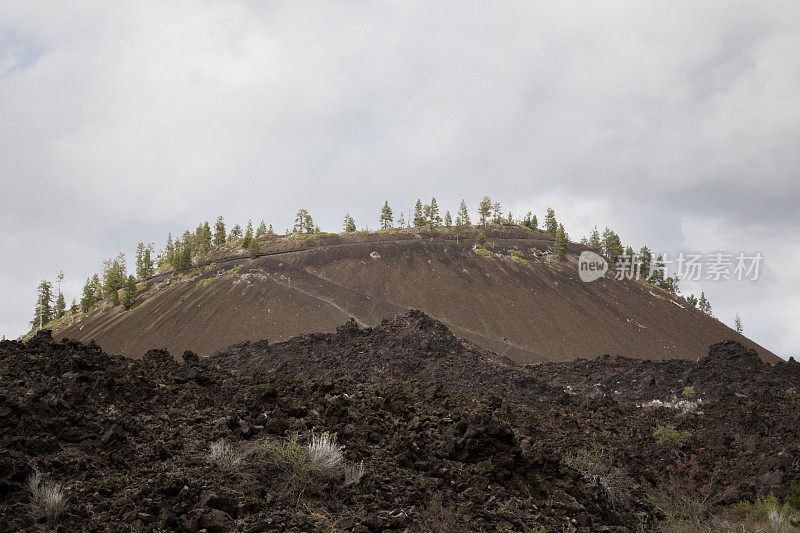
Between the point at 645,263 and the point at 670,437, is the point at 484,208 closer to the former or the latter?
the point at 645,263

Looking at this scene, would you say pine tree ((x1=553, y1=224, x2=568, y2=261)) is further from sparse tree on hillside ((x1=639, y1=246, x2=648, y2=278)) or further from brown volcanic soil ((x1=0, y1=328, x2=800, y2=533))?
brown volcanic soil ((x1=0, y1=328, x2=800, y2=533))

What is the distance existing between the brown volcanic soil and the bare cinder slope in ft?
95.9

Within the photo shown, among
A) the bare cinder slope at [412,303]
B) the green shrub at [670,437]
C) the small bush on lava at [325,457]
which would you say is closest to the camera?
the small bush on lava at [325,457]

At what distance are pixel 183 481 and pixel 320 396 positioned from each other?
332 cm

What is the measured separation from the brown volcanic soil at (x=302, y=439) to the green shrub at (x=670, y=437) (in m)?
0.42

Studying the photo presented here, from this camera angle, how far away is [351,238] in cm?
6488

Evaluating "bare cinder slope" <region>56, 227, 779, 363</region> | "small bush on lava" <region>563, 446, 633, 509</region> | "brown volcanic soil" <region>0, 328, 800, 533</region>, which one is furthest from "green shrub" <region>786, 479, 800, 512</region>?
"bare cinder slope" <region>56, 227, 779, 363</region>

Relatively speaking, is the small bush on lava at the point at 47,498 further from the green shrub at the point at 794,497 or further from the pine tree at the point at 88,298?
the pine tree at the point at 88,298

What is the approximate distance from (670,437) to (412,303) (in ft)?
119

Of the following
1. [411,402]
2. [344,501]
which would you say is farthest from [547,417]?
[344,501]

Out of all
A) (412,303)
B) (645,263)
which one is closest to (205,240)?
(412,303)

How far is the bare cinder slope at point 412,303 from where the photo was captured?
137 feet

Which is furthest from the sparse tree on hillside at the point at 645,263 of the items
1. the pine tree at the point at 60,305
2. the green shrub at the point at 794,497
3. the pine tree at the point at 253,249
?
the pine tree at the point at 60,305

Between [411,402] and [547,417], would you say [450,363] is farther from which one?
[411,402]
